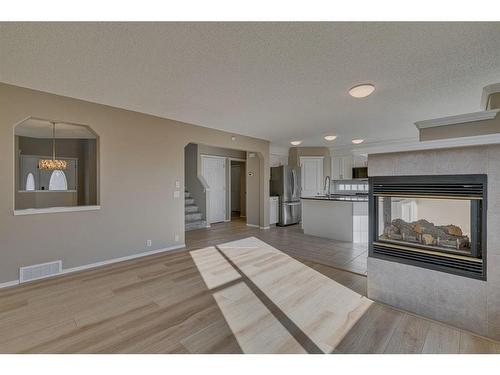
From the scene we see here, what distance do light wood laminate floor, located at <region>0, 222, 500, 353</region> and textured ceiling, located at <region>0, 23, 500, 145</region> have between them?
8.06 feet

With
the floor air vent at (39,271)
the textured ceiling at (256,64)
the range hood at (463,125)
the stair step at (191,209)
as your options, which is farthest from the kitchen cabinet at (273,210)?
the floor air vent at (39,271)

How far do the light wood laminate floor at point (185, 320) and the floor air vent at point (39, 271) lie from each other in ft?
0.55

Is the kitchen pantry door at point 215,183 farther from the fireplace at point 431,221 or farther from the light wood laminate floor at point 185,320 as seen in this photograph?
the fireplace at point 431,221

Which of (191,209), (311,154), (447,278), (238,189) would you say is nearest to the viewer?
(447,278)

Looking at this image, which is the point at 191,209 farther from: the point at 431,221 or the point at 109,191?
the point at 431,221

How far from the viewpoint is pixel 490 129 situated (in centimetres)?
239

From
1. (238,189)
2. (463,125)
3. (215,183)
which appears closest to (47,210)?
(215,183)

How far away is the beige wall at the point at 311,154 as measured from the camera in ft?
27.0

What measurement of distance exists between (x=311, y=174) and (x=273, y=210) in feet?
6.84

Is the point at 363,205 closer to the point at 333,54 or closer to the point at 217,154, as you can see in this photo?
the point at 333,54

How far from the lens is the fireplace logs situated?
2186 mm

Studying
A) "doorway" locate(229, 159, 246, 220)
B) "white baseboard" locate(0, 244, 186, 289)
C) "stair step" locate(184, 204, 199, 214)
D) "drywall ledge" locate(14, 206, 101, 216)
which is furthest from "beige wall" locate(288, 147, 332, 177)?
"drywall ledge" locate(14, 206, 101, 216)

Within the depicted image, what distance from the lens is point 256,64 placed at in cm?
250

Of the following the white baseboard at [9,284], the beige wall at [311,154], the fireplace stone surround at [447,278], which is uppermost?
the beige wall at [311,154]
